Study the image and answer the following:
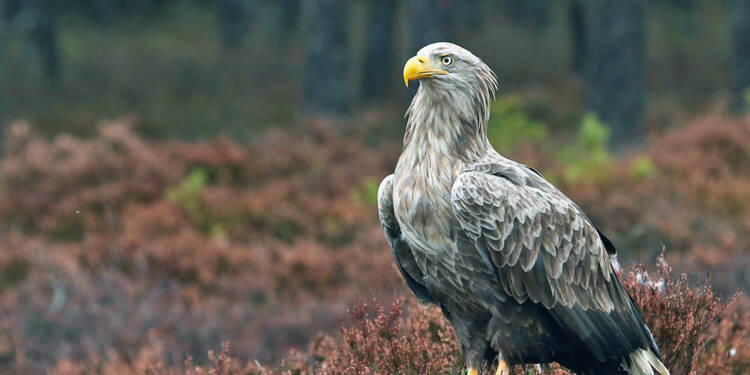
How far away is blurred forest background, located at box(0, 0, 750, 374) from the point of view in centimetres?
533

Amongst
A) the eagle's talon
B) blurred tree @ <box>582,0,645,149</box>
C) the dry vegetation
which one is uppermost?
blurred tree @ <box>582,0,645,149</box>

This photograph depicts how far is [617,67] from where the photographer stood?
12.4 meters

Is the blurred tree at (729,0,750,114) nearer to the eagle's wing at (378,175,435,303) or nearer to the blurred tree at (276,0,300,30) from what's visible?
the eagle's wing at (378,175,435,303)

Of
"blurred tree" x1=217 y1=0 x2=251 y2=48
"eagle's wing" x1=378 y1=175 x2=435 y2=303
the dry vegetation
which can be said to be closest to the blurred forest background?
the dry vegetation

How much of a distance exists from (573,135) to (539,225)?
11.2 metres

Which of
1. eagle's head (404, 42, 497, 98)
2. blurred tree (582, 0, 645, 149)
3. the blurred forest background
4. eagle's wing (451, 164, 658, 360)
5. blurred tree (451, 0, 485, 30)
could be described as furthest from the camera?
blurred tree (451, 0, 485, 30)

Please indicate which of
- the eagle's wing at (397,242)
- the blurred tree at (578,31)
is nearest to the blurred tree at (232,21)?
the blurred tree at (578,31)

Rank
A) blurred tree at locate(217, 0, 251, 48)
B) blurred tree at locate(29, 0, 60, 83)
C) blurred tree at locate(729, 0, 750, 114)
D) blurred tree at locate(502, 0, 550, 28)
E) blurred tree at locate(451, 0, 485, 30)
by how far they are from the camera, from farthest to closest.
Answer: blurred tree at locate(502, 0, 550, 28) → blurred tree at locate(451, 0, 485, 30) → blurred tree at locate(217, 0, 251, 48) → blurred tree at locate(29, 0, 60, 83) → blurred tree at locate(729, 0, 750, 114)

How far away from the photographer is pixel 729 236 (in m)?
8.23

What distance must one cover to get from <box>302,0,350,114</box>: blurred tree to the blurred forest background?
1.7 inches

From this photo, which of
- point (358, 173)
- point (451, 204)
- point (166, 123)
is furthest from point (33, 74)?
point (451, 204)

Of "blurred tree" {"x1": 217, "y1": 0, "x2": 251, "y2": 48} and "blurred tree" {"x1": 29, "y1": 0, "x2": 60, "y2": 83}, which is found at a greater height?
"blurred tree" {"x1": 217, "y1": 0, "x2": 251, "y2": 48}

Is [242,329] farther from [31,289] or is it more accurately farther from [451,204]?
[451,204]

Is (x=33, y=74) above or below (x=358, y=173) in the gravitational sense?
above
